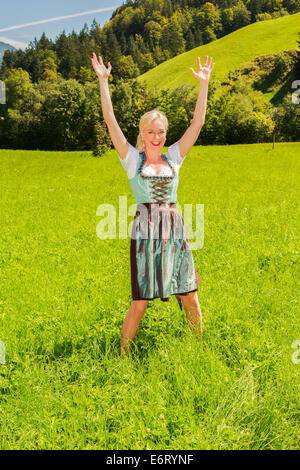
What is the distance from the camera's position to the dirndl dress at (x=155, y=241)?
408 cm

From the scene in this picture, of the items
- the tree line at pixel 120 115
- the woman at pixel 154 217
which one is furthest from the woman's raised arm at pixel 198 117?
the tree line at pixel 120 115

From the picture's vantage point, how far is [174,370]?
3959 millimetres

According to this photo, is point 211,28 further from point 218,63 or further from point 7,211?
point 7,211

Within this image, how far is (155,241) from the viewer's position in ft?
13.5

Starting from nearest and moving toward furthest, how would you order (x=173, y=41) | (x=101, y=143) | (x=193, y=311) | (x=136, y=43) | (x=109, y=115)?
1. (x=109, y=115)
2. (x=193, y=311)
3. (x=101, y=143)
4. (x=136, y=43)
5. (x=173, y=41)

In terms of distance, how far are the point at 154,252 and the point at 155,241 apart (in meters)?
0.12

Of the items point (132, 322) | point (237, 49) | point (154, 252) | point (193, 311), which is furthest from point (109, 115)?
point (237, 49)

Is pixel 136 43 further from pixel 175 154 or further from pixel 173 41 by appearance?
pixel 175 154

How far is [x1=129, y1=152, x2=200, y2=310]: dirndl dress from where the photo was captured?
13.4 feet

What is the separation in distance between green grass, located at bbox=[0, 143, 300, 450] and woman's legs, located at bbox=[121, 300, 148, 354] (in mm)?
124

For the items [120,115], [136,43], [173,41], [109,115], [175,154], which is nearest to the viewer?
[109,115]

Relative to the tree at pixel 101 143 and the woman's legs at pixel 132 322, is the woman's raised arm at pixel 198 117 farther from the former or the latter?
the tree at pixel 101 143

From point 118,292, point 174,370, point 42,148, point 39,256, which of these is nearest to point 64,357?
point 174,370

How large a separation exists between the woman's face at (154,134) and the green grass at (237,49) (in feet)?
357
